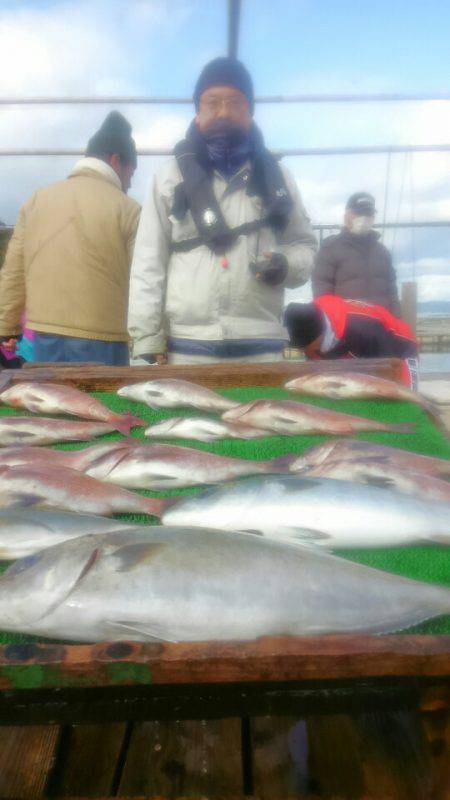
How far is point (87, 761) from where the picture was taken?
1.62m

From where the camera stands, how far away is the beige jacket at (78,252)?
405 centimetres

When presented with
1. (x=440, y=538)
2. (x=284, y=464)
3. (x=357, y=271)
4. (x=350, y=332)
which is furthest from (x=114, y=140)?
(x=440, y=538)

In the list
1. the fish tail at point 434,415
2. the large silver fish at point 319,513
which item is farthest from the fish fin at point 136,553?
the fish tail at point 434,415

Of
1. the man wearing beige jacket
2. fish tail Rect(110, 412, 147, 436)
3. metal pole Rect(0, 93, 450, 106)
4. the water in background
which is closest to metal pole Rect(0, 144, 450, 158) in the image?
metal pole Rect(0, 93, 450, 106)

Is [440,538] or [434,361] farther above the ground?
[440,538]

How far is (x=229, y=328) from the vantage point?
3422 millimetres

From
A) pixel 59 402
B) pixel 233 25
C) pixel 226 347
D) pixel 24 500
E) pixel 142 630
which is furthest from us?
pixel 233 25

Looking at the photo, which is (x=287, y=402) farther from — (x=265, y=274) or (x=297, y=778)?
(x=297, y=778)

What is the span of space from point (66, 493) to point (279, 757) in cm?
92

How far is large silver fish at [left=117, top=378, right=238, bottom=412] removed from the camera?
274 centimetres

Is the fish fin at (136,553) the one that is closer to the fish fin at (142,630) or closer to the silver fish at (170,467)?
the fish fin at (142,630)

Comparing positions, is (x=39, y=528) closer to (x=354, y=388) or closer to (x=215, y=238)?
(x=354, y=388)

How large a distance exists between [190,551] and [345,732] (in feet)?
2.25

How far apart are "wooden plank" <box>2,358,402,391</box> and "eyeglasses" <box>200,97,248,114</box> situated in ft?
4.44
